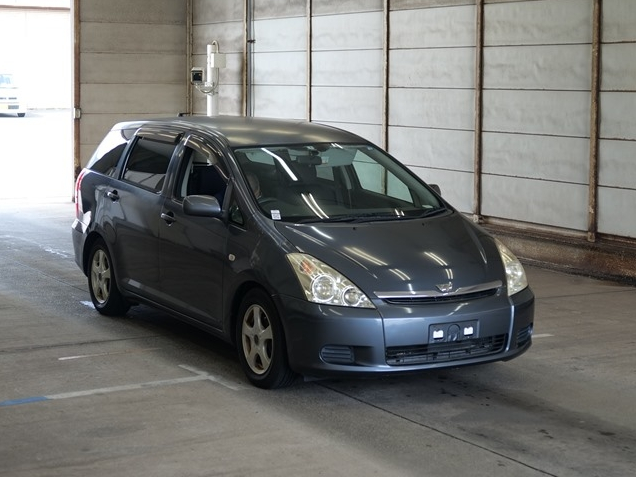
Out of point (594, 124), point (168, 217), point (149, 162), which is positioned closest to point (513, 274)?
point (168, 217)

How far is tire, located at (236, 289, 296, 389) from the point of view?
669cm

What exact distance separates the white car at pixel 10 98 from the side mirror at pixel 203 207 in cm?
3909

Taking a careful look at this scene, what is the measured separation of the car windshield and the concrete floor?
1061 mm

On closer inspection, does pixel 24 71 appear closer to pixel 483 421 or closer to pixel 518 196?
pixel 518 196

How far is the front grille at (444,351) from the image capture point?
646cm

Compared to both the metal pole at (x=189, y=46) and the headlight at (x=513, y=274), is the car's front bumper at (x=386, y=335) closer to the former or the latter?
the headlight at (x=513, y=274)

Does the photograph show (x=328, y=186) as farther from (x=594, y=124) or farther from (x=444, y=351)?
(x=594, y=124)

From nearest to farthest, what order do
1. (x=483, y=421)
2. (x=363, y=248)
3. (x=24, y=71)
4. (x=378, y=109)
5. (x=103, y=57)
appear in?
(x=483, y=421) < (x=363, y=248) < (x=378, y=109) < (x=103, y=57) < (x=24, y=71)

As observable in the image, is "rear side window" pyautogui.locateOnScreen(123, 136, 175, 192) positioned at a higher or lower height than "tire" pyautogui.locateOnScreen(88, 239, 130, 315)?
higher

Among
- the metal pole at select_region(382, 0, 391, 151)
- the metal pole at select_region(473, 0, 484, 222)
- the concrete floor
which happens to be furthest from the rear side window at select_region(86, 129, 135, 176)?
the metal pole at select_region(382, 0, 391, 151)

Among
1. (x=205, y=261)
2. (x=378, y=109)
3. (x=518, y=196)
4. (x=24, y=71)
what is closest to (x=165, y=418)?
(x=205, y=261)

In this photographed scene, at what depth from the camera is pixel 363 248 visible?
6.79 meters

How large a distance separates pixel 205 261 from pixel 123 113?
1152 cm

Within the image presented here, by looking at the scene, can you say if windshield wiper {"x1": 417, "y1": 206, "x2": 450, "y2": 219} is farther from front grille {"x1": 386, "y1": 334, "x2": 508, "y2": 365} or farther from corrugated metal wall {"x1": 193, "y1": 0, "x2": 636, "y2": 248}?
corrugated metal wall {"x1": 193, "y1": 0, "x2": 636, "y2": 248}
